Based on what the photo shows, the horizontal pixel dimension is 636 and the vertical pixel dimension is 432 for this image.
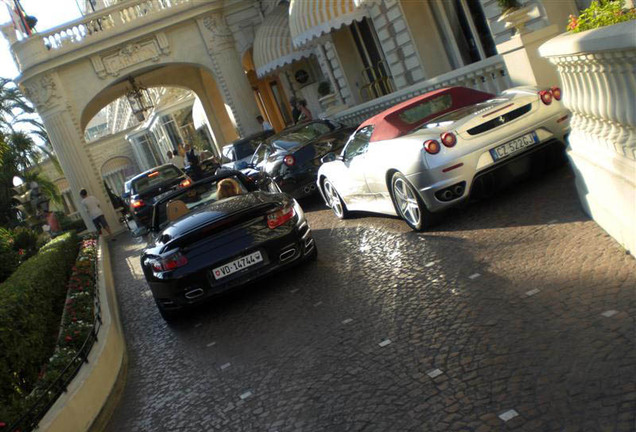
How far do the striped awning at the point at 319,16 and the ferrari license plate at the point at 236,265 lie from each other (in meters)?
11.6

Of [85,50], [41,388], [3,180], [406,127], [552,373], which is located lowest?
[552,373]

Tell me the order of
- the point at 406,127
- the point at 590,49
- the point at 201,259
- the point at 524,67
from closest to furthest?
the point at 590,49 < the point at 201,259 < the point at 406,127 < the point at 524,67

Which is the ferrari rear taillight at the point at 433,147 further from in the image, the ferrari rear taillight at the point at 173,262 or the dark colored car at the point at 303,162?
the dark colored car at the point at 303,162

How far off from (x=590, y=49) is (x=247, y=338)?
379 centimetres

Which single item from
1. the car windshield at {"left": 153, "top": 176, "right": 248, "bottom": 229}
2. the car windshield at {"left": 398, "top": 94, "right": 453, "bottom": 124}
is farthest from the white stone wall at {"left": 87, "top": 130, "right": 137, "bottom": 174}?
the car windshield at {"left": 398, "top": 94, "right": 453, "bottom": 124}

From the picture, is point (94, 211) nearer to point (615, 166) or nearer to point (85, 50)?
point (85, 50)

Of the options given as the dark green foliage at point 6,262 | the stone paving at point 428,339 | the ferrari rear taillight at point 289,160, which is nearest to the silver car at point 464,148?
the stone paving at point 428,339

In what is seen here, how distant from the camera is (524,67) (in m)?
10.6

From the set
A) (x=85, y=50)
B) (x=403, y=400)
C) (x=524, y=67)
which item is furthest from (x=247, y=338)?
(x=85, y=50)

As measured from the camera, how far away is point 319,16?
19.3 metres

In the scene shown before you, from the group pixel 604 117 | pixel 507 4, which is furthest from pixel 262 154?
pixel 604 117

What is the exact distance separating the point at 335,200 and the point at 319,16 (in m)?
9.28

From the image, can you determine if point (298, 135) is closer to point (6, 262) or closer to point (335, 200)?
point (335, 200)

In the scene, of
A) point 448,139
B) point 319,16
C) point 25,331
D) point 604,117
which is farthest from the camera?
point 319,16
